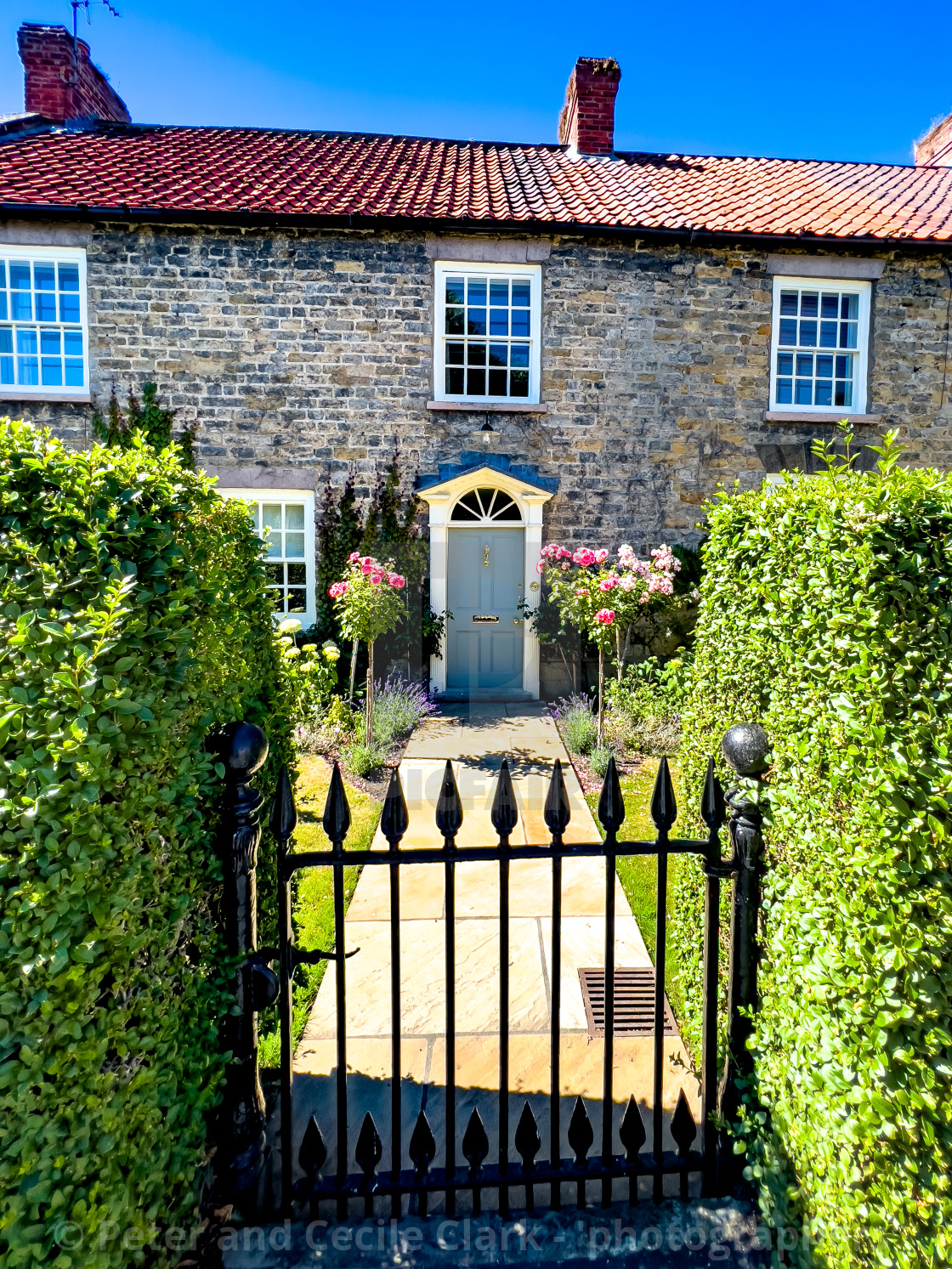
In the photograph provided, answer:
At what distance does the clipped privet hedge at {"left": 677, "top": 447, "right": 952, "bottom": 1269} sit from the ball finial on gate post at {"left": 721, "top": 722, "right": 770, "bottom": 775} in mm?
Answer: 43

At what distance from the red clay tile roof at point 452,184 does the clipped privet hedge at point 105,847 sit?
880 centimetres

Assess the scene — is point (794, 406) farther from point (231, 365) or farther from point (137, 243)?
point (137, 243)

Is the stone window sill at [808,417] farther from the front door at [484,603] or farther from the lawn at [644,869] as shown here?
the lawn at [644,869]

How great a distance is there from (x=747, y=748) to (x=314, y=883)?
3157 mm

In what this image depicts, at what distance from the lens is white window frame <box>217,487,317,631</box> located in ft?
30.4

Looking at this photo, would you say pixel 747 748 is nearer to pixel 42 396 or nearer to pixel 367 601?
pixel 367 601

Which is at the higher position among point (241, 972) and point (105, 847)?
point (105, 847)

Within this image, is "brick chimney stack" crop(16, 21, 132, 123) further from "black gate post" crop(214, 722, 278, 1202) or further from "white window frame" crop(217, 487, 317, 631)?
"black gate post" crop(214, 722, 278, 1202)

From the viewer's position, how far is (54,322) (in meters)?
8.96

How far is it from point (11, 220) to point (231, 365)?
308 cm

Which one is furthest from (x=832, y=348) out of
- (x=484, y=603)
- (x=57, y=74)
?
(x=57, y=74)

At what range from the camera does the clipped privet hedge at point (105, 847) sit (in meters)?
1.22

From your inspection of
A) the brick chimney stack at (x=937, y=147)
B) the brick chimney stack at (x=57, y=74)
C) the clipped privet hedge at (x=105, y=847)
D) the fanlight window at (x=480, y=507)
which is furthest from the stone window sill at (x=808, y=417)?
the brick chimney stack at (x=57, y=74)

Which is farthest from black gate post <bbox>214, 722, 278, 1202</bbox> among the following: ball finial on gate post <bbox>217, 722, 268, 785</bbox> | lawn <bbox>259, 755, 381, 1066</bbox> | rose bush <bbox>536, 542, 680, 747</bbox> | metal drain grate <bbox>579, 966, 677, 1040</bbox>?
rose bush <bbox>536, 542, 680, 747</bbox>
